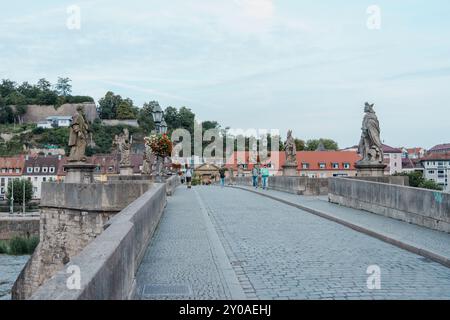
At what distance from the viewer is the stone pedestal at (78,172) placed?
19.2m

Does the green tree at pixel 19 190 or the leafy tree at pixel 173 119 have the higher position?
the leafy tree at pixel 173 119

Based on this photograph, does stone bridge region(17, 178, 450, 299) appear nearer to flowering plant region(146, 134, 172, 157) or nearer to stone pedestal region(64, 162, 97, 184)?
stone pedestal region(64, 162, 97, 184)

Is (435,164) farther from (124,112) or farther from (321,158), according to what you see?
(124,112)

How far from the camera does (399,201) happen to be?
1298cm

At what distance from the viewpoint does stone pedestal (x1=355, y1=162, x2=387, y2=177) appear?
20.3 metres

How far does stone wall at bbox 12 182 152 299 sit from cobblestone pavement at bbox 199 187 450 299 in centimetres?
545

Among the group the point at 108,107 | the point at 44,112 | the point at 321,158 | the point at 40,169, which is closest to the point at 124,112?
the point at 108,107

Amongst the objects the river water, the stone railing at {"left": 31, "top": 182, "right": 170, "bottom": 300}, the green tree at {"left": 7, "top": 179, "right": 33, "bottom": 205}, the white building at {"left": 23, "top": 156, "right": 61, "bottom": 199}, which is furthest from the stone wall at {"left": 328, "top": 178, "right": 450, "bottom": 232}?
the white building at {"left": 23, "top": 156, "right": 61, "bottom": 199}

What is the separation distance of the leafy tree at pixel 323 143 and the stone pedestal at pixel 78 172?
12081 cm

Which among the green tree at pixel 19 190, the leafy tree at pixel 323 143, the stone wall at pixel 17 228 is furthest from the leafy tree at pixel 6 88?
the stone wall at pixel 17 228

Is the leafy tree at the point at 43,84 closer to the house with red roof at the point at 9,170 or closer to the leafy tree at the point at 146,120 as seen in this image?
the leafy tree at the point at 146,120

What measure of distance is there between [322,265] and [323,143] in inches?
5322
